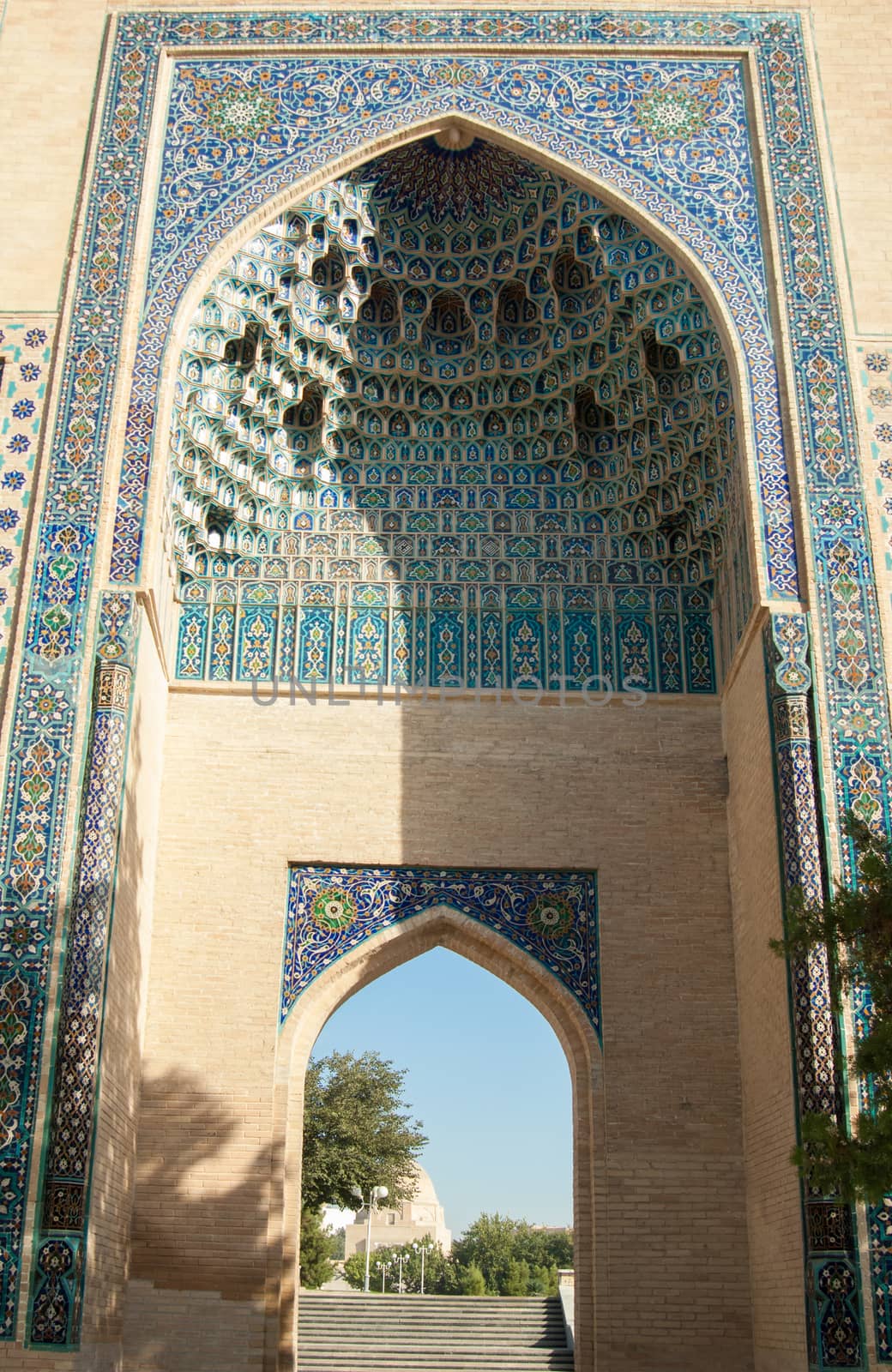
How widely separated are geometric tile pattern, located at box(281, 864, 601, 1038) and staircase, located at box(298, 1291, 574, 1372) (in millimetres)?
2499

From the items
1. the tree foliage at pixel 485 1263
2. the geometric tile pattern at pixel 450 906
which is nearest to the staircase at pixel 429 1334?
the geometric tile pattern at pixel 450 906

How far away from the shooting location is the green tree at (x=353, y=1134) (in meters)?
15.9

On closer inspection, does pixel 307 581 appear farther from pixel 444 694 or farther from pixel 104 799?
pixel 104 799

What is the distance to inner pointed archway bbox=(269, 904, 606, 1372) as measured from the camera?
7.12 metres

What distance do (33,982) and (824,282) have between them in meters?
5.03

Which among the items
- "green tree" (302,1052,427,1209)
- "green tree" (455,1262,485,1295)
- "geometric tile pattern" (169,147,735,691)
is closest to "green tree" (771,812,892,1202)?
"geometric tile pattern" (169,147,735,691)

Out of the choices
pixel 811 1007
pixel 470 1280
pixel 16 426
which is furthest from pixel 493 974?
pixel 470 1280

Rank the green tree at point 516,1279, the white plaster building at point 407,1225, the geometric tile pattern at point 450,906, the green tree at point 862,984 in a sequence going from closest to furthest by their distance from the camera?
1. the green tree at point 862,984
2. the geometric tile pattern at point 450,906
3. the white plaster building at point 407,1225
4. the green tree at point 516,1279

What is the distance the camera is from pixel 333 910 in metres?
7.67

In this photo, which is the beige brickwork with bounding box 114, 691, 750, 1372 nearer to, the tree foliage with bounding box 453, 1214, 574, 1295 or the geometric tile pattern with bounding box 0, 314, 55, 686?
the geometric tile pattern with bounding box 0, 314, 55, 686

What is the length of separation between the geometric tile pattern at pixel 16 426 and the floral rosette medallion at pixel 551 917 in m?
2.90

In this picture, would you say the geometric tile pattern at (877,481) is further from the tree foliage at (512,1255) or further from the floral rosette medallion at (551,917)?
the tree foliage at (512,1255)

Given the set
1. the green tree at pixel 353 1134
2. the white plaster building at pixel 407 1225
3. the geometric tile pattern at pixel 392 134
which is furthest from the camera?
the white plaster building at pixel 407 1225

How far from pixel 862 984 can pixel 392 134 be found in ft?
16.9
